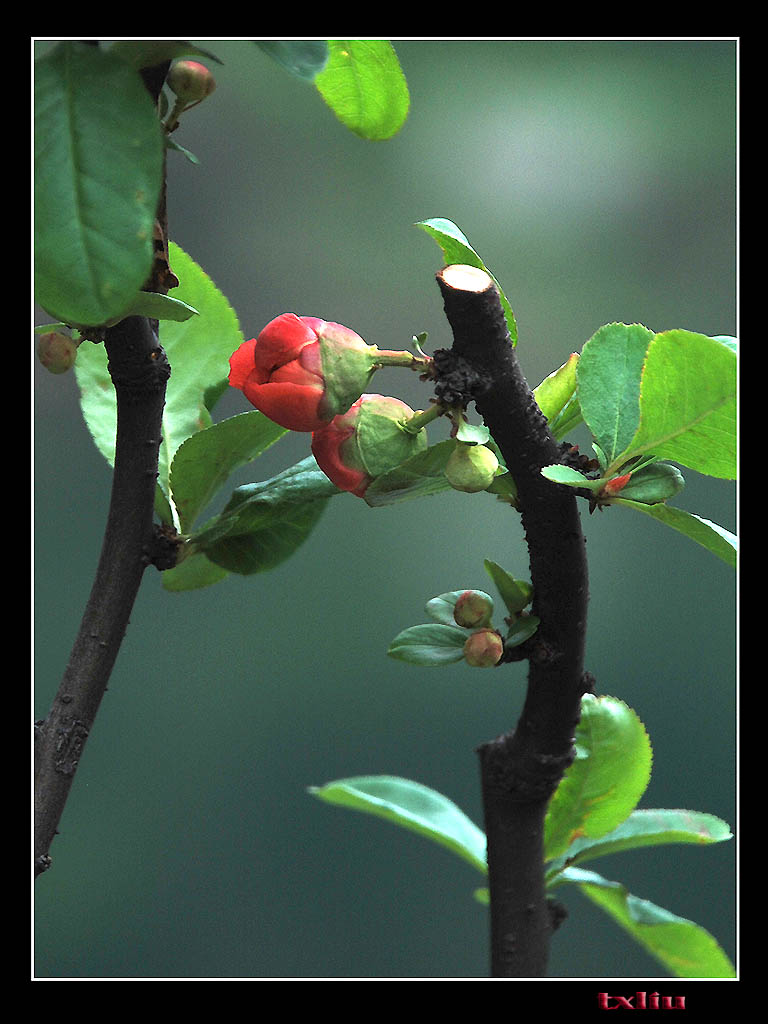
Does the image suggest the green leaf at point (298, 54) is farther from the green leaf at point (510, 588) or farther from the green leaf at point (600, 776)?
the green leaf at point (600, 776)

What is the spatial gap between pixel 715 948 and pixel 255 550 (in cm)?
32

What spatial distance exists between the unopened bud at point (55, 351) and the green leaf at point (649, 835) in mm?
342

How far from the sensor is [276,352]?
0.33 m

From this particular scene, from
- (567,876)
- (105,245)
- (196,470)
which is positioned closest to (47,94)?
(105,245)

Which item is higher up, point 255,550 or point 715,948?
point 255,550

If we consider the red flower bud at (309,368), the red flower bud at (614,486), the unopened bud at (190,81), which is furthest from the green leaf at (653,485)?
the unopened bud at (190,81)

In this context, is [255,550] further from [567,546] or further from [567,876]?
[567,876]

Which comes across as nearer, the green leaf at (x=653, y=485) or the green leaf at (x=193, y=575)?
the green leaf at (x=653, y=485)

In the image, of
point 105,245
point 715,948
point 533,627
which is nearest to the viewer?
point 105,245

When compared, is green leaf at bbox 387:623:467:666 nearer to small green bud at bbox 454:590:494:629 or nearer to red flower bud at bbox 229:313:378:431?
small green bud at bbox 454:590:494:629

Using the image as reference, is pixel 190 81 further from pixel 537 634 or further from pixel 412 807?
pixel 412 807

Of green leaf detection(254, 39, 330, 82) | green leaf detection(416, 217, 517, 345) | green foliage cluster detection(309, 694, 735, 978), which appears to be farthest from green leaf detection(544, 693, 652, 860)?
green leaf detection(254, 39, 330, 82)

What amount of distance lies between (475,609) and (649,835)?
0.66 feet

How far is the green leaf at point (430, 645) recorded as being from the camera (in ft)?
1.32
